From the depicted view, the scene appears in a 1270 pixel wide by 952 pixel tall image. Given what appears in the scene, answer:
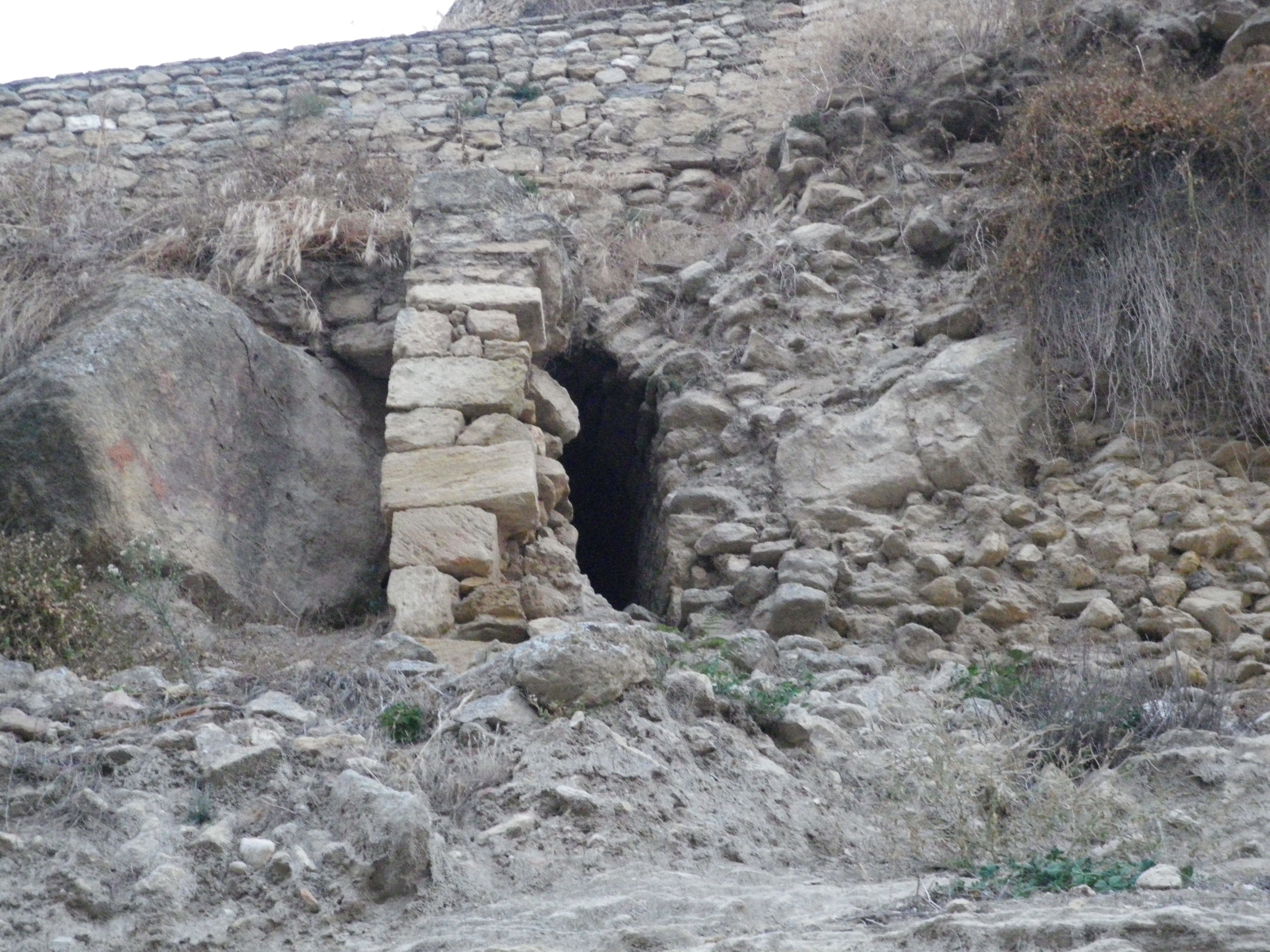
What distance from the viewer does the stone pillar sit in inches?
214

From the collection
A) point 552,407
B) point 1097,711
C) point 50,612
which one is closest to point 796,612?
point 1097,711

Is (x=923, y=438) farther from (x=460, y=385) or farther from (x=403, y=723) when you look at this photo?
(x=403, y=723)

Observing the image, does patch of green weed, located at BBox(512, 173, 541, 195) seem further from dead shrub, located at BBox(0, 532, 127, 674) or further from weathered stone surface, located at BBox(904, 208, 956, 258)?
dead shrub, located at BBox(0, 532, 127, 674)

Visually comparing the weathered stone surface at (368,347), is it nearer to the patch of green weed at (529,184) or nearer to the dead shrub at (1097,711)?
the patch of green weed at (529,184)

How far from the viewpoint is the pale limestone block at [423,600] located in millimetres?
5266

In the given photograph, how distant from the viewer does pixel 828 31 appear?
29.0ft

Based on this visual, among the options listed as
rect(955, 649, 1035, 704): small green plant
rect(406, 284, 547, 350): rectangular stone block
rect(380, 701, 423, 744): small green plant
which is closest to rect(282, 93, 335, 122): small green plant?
rect(406, 284, 547, 350): rectangular stone block

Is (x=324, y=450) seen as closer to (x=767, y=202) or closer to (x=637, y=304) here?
(x=637, y=304)

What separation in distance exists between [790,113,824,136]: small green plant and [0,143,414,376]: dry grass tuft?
2.22m

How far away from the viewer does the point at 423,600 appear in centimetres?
533

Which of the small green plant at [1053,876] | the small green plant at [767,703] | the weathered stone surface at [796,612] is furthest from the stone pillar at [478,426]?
the small green plant at [1053,876]

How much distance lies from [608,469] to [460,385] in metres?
2.16

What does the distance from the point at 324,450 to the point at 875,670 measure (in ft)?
8.77

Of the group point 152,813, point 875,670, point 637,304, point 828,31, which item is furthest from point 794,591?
point 828,31
